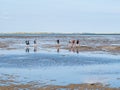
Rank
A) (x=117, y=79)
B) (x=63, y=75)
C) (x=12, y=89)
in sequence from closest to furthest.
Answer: (x=12, y=89), (x=117, y=79), (x=63, y=75)

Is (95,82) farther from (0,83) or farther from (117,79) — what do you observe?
(0,83)

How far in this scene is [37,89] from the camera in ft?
59.3

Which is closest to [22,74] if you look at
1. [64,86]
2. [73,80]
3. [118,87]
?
[73,80]

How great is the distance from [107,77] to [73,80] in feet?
9.92

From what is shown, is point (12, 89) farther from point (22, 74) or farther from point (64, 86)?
point (22, 74)

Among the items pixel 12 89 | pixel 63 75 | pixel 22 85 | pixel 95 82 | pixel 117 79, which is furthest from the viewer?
pixel 63 75

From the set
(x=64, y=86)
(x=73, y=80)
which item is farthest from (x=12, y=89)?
(x=73, y=80)

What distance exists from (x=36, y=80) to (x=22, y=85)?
236 centimetres

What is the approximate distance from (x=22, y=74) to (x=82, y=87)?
769 centimetres

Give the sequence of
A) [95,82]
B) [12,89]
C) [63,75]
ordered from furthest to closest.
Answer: [63,75]
[95,82]
[12,89]

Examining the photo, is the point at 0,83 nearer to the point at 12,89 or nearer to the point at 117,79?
the point at 12,89

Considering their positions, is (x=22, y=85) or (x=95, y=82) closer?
(x=22, y=85)

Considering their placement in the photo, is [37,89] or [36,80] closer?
[37,89]

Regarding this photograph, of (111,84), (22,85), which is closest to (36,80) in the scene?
(22,85)
